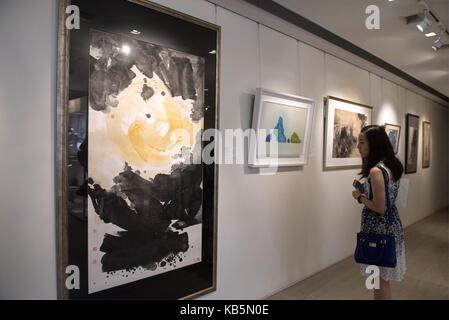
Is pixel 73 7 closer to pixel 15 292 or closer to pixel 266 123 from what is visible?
→ pixel 15 292

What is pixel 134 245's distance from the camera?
1921 mm

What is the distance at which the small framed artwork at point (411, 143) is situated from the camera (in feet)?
18.5

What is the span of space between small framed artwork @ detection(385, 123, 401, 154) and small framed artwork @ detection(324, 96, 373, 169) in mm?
956

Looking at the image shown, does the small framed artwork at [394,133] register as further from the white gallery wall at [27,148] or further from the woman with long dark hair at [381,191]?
the white gallery wall at [27,148]

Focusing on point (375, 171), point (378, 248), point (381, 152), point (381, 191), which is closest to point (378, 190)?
point (381, 191)

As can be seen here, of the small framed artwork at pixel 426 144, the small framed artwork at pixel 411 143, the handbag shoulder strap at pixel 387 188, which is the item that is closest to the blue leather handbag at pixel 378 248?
the handbag shoulder strap at pixel 387 188

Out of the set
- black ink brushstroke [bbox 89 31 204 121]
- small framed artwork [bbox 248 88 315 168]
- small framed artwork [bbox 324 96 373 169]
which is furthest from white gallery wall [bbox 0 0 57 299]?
small framed artwork [bbox 324 96 373 169]

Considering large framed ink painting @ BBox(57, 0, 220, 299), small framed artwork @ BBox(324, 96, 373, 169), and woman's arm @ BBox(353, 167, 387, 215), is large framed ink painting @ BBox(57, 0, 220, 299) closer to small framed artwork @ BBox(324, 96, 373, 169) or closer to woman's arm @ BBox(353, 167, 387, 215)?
woman's arm @ BBox(353, 167, 387, 215)

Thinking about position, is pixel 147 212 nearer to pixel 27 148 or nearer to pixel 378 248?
pixel 27 148

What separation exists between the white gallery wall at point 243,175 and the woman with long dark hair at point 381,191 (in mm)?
863

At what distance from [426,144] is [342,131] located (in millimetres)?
Answer: 4006

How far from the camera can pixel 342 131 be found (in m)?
3.79
